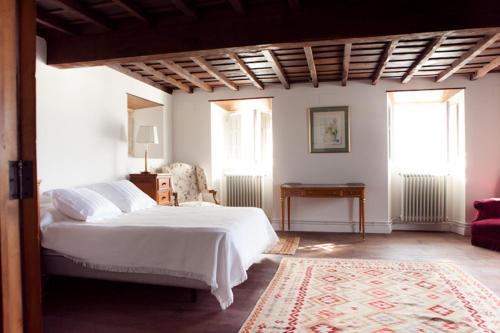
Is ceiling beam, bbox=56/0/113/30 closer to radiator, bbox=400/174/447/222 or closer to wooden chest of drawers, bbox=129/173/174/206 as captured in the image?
wooden chest of drawers, bbox=129/173/174/206

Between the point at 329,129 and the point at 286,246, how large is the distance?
6.75 feet

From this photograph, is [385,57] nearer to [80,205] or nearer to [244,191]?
[244,191]

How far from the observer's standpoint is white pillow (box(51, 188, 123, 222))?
3090 millimetres

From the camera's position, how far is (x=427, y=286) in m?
3.04

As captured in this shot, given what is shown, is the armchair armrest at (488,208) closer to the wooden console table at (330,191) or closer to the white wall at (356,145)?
the white wall at (356,145)

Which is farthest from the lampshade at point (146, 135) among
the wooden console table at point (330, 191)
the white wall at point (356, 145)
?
the wooden console table at point (330, 191)

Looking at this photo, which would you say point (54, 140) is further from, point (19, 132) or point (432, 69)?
point (432, 69)

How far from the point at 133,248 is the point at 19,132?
1848 millimetres

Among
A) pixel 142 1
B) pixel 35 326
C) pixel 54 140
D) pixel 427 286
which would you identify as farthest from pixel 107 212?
pixel 427 286

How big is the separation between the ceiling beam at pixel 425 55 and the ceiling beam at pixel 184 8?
2.07 metres

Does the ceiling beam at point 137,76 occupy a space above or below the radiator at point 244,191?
above

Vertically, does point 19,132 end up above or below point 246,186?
above

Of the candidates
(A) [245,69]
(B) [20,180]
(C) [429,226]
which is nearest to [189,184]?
(A) [245,69]

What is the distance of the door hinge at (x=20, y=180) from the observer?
1.04 meters
